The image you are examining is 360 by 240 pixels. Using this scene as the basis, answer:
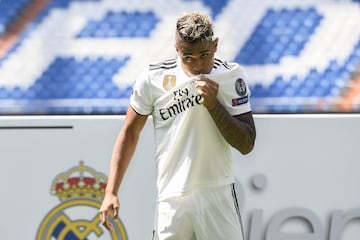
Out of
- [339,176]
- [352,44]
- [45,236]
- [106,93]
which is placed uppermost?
[352,44]

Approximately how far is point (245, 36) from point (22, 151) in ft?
4.09

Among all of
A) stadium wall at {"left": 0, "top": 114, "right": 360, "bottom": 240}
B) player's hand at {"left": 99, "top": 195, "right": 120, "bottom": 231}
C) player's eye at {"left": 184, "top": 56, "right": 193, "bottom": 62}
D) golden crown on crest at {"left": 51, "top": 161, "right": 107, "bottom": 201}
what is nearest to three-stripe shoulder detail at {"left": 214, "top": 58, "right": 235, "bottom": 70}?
player's eye at {"left": 184, "top": 56, "right": 193, "bottom": 62}

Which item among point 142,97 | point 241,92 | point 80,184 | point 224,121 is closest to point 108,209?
point 142,97

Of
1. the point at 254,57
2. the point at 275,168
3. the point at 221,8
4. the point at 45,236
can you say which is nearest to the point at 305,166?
the point at 275,168

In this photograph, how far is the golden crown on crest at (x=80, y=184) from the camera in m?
4.36

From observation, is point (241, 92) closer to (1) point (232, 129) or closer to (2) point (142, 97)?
Answer: (1) point (232, 129)

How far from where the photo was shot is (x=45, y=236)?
4.40m

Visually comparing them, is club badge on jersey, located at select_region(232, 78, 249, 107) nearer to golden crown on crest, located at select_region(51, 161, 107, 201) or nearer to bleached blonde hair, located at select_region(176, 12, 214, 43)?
bleached blonde hair, located at select_region(176, 12, 214, 43)

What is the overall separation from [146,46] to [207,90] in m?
1.39

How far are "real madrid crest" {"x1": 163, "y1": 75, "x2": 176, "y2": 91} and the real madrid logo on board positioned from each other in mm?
1086

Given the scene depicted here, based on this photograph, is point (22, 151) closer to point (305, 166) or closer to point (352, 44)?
point (305, 166)

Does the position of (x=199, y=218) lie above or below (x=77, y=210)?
below

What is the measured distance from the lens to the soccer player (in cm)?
331

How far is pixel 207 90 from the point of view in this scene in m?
3.17
